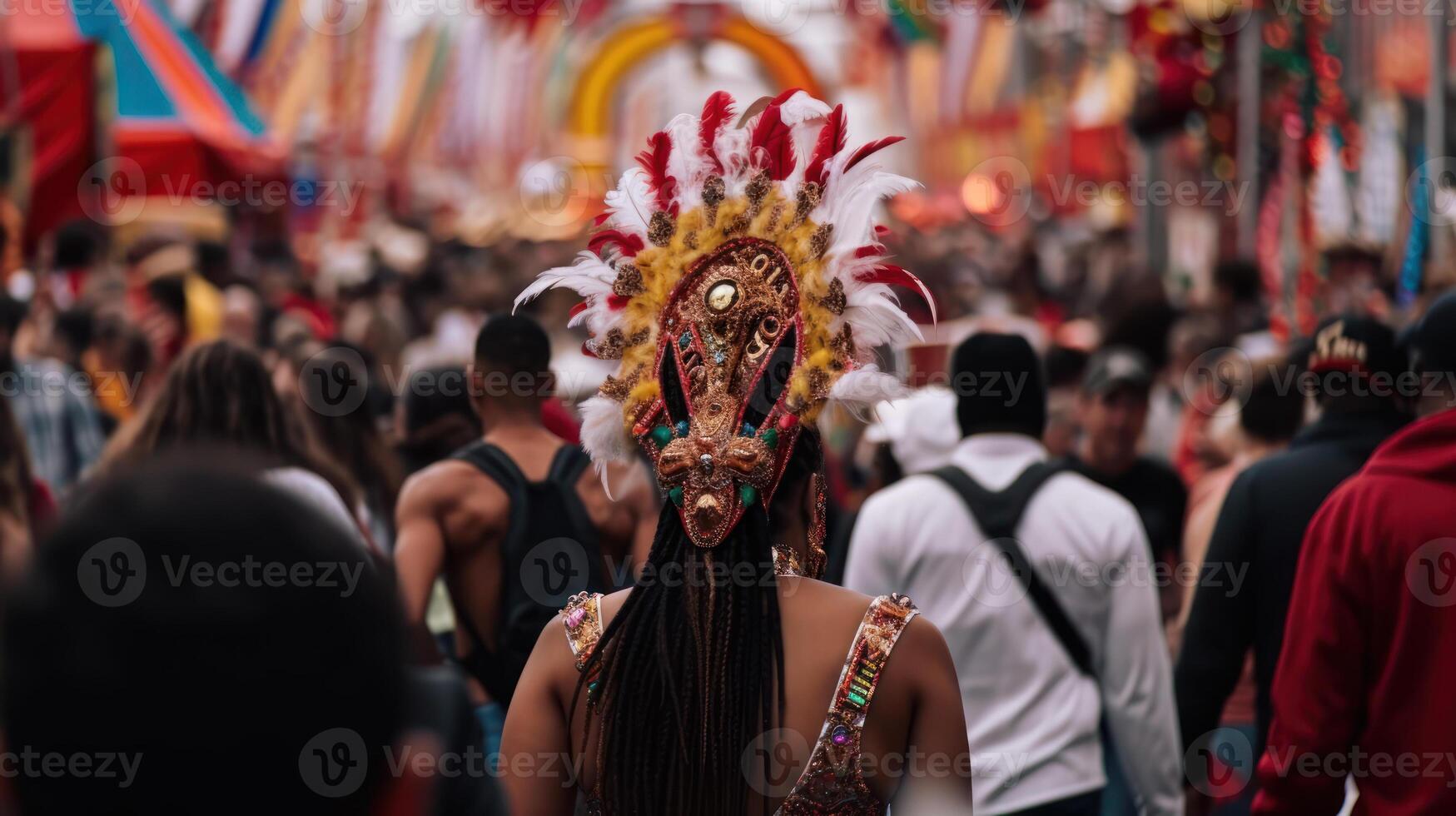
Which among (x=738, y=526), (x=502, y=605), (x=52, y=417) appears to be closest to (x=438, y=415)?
(x=502, y=605)

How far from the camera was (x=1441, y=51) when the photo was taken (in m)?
9.01

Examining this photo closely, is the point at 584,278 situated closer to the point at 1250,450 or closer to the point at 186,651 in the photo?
the point at 186,651

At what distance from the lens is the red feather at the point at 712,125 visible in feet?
10.2

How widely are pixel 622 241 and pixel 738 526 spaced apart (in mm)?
623

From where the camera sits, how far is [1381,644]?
3.39 metres

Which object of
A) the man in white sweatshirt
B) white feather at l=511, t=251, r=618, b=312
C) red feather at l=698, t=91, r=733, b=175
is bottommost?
the man in white sweatshirt

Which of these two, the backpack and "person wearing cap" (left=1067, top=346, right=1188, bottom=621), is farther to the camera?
"person wearing cap" (left=1067, top=346, right=1188, bottom=621)

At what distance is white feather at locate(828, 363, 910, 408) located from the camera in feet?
9.55

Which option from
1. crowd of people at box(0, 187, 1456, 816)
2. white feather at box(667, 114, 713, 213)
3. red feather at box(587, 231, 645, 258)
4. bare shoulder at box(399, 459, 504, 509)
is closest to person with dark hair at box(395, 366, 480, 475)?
crowd of people at box(0, 187, 1456, 816)

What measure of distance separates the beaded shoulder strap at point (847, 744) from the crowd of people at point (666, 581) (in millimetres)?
20

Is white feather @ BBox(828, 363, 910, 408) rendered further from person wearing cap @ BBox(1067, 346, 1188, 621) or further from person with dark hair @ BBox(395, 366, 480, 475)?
person wearing cap @ BBox(1067, 346, 1188, 621)

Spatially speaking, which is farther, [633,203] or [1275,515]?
[1275,515]

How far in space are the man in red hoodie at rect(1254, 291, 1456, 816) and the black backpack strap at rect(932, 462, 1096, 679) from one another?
3.18 feet

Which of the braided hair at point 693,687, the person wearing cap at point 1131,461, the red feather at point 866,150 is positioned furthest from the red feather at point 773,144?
the person wearing cap at point 1131,461
